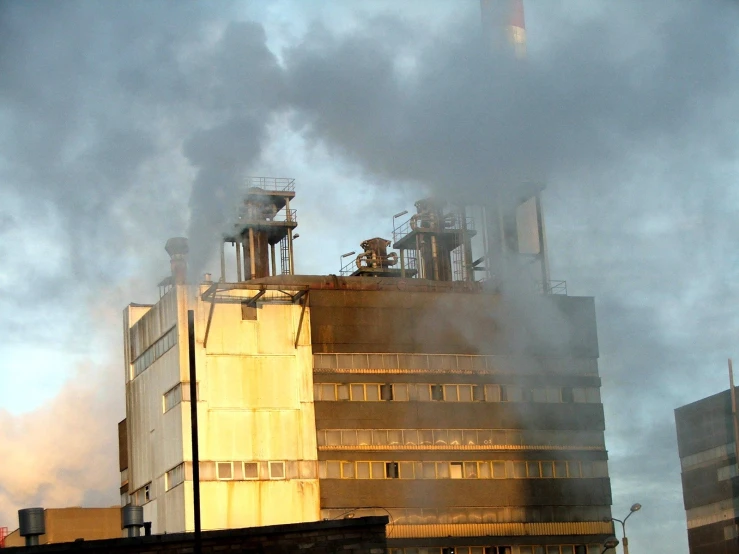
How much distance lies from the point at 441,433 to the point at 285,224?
1686 cm

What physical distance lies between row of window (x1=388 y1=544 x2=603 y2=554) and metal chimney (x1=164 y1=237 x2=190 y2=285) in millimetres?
18433

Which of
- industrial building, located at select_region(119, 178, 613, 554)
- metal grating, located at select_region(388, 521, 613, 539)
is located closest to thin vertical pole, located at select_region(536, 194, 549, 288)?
industrial building, located at select_region(119, 178, 613, 554)

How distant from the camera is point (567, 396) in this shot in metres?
77.2

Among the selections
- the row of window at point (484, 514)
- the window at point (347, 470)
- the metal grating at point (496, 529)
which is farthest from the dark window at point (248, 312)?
the metal grating at point (496, 529)

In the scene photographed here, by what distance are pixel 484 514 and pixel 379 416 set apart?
8088 millimetres

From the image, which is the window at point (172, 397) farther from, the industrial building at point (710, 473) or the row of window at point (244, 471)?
the industrial building at point (710, 473)

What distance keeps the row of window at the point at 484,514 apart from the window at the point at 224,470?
209 inches

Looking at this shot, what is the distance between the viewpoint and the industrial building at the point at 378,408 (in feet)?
232

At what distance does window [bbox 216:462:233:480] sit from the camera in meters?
69.6

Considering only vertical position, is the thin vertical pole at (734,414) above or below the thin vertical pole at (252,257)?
below

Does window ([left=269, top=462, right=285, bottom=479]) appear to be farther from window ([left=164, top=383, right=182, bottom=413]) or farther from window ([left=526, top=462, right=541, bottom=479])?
window ([left=526, top=462, right=541, bottom=479])

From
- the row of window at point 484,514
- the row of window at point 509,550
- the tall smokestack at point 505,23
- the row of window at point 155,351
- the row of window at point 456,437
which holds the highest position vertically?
the tall smokestack at point 505,23

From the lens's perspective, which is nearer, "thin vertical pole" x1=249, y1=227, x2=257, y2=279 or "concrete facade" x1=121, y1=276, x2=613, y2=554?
"concrete facade" x1=121, y1=276, x2=613, y2=554

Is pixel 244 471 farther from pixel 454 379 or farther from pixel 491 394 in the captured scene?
pixel 491 394
